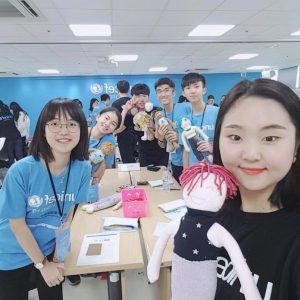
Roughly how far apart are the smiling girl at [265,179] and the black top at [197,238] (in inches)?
2.8

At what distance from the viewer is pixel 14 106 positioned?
6203 millimetres

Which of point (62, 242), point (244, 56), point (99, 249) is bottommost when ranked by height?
point (99, 249)

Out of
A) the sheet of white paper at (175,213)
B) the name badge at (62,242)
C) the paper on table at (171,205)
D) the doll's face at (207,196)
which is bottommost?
the sheet of white paper at (175,213)

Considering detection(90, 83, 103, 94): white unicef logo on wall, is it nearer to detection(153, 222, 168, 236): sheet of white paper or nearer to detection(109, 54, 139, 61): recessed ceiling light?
detection(109, 54, 139, 61): recessed ceiling light

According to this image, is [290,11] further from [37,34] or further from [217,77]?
[217,77]

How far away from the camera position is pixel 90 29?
15.9 feet

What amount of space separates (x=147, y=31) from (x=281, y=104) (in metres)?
4.92

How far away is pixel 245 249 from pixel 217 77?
1236cm

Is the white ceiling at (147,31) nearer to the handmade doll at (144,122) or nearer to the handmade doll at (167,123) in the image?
the handmade doll at (144,122)

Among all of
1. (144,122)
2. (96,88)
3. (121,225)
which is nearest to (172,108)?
(144,122)

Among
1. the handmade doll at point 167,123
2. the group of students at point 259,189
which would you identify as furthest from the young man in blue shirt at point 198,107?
the group of students at point 259,189

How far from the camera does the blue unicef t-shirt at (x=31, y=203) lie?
1237 millimetres

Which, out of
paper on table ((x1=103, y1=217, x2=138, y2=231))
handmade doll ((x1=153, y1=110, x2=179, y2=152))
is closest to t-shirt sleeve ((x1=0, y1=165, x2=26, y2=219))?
paper on table ((x1=103, y1=217, x2=138, y2=231))

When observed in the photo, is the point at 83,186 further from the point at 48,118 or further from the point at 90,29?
the point at 90,29
